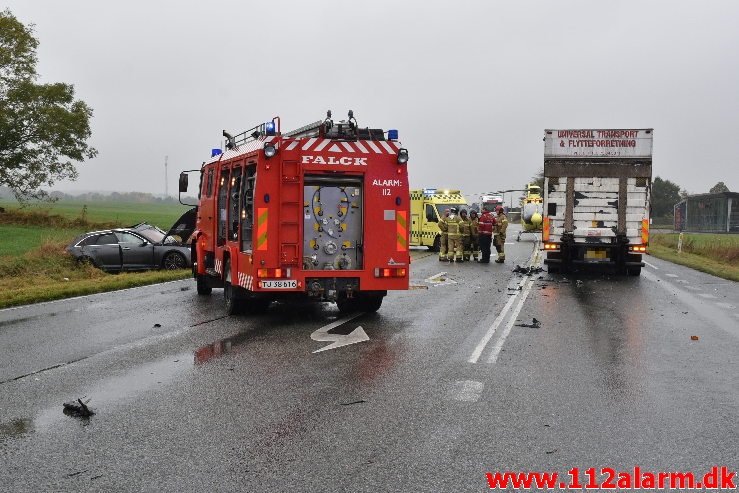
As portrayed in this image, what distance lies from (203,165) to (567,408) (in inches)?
411

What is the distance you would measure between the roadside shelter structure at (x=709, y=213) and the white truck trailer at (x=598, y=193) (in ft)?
147

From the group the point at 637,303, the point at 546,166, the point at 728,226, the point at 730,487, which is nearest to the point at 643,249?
the point at 546,166

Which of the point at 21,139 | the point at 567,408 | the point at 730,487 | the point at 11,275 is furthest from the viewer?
the point at 21,139

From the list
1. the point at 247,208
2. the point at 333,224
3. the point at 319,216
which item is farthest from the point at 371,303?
the point at 247,208

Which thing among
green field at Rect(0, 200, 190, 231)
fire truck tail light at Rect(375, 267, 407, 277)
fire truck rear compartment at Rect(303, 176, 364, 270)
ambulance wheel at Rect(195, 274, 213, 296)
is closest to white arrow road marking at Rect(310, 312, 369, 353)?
fire truck tail light at Rect(375, 267, 407, 277)

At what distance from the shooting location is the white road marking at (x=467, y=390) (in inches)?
261

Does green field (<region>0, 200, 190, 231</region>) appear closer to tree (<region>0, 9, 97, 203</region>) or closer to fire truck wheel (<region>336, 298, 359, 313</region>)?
tree (<region>0, 9, 97, 203</region>)

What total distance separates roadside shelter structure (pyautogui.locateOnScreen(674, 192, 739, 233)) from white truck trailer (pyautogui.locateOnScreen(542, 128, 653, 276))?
147ft

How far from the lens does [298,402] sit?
21.3 feet

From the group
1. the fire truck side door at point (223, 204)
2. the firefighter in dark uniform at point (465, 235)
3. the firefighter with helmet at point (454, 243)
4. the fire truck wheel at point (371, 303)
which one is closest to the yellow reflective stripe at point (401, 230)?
the fire truck wheel at point (371, 303)

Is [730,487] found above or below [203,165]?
below

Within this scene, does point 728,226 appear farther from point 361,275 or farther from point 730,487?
point 730,487

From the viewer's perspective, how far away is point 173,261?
68.9ft

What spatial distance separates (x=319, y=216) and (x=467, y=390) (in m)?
5.17
